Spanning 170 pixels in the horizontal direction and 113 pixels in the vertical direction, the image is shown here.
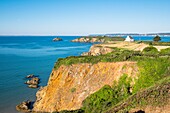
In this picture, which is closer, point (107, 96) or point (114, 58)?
point (107, 96)

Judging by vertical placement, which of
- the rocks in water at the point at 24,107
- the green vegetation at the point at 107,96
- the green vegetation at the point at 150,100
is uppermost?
the green vegetation at the point at 150,100

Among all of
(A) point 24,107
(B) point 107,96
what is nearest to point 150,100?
(B) point 107,96

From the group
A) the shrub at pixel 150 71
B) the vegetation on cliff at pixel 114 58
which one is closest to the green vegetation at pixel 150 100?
the shrub at pixel 150 71

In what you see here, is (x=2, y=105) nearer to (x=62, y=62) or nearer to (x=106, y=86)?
(x=62, y=62)

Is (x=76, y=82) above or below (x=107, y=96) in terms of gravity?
above

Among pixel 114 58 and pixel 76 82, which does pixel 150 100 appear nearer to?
pixel 114 58

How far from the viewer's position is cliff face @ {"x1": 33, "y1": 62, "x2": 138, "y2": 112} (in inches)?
1229

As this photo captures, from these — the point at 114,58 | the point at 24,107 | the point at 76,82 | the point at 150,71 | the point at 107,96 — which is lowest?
the point at 24,107

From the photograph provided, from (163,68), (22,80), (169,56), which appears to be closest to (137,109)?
(163,68)

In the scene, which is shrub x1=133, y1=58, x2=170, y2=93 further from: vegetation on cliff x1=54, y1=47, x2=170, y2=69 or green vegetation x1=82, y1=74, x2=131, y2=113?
green vegetation x1=82, y1=74, x2=131, y2=113

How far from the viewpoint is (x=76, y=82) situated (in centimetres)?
3422

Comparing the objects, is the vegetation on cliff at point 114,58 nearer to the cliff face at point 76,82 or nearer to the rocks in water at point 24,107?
the cliff face at point 76,82

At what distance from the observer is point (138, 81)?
93.9 feet

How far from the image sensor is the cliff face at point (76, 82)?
102 ft
